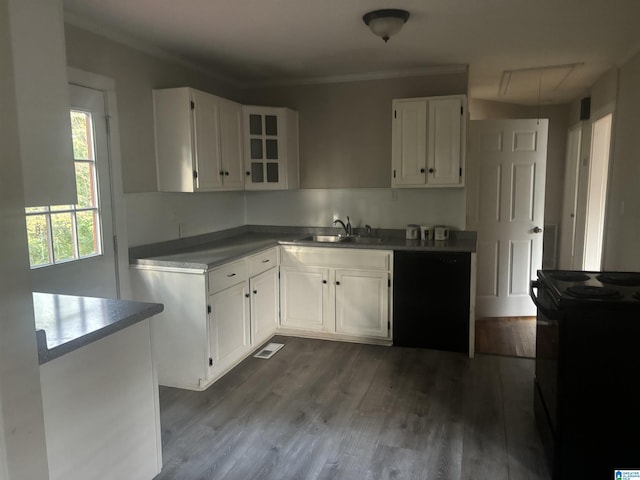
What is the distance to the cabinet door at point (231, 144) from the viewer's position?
3.90 m

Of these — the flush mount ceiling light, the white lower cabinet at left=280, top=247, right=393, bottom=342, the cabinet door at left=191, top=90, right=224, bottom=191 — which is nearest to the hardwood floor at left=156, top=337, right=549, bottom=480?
the white lower cabinet at left=280, top=247, right=393, bottom=342

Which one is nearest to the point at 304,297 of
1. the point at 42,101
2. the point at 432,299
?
the point at 432,299

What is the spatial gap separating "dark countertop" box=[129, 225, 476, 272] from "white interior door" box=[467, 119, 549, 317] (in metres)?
0.81

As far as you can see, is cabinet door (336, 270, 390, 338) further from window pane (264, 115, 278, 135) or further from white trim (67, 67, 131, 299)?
white trim (67, 67, 131, 299)

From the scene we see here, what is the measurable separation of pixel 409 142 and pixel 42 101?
3133 mm

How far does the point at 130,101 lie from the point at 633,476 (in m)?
3.52

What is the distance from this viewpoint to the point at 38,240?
2.61 metres

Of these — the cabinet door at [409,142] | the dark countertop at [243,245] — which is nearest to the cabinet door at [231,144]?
the dark countertop at [243,245]

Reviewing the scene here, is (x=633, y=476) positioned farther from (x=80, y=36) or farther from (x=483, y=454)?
(x=80, y=36)

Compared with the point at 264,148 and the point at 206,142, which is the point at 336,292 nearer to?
the point at 264,148

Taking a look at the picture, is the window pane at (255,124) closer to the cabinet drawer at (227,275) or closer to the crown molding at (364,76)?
the crown molding at (364,76)

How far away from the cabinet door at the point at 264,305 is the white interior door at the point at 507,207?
7.03ft

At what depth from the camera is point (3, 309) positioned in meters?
1.11


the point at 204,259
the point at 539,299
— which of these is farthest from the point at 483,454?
the point at 204,259
